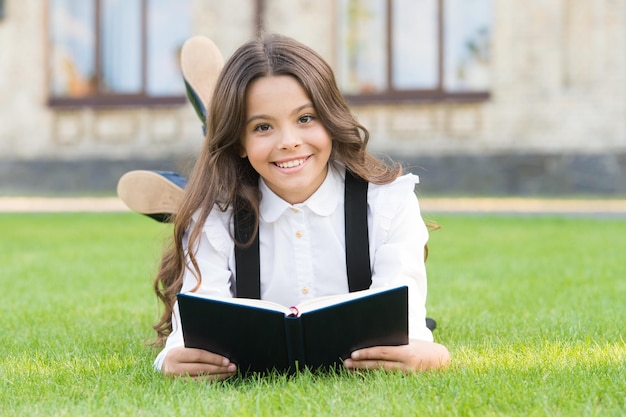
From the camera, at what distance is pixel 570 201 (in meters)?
12.7

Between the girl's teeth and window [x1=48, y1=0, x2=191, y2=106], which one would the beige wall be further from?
the girl's teeth

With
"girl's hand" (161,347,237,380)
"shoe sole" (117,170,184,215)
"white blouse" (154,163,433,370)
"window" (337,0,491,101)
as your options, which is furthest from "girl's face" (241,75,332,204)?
"window" (337,0,491,101)

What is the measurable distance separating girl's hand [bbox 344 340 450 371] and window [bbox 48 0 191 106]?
522 inches

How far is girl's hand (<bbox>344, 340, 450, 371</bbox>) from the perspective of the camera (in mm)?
2713

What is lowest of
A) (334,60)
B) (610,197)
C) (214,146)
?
(610,197)

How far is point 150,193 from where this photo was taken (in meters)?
3.65

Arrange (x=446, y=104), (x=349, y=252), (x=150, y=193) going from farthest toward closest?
(x=446, y=104) < (x=150, y=193) < (x=349, y=252)

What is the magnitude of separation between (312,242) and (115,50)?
44.8 feet

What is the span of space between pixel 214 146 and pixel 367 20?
12206 mm

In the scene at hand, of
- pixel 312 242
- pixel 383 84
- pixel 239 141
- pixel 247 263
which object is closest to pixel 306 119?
pixel 239 141

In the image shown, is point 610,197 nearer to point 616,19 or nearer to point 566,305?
point 616,19

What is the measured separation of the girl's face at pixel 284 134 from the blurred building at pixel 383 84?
10636 mm

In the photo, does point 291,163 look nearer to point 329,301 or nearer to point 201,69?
point 329,301

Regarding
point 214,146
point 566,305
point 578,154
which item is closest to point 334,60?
point 578,154
